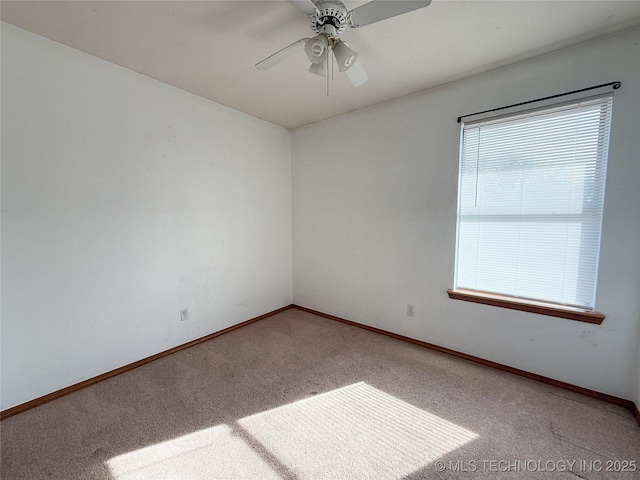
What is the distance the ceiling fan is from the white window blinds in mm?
1366

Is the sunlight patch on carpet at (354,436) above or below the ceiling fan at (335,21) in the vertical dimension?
below

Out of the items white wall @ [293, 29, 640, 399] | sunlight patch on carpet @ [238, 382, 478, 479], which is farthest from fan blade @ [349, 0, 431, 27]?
sunlight patch on carpet @ [238, 382, 478, 479]

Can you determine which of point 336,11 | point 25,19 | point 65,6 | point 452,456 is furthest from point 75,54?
point 452,456

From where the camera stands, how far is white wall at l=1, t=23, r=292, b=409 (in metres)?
1.74

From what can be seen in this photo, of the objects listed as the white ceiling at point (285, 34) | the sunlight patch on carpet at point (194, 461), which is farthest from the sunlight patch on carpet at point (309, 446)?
the white ceiling at point (285, 34)

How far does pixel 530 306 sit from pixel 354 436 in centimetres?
165

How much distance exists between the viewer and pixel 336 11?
1.41 meters

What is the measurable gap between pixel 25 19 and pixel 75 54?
0.29 metres

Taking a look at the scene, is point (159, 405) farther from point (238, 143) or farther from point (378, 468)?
point (238, 143)

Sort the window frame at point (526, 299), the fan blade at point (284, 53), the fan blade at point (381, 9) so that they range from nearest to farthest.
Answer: the fan blade at point (381, 9)
the fan blade at point (284, 53)
the window frame at point (526, 299)

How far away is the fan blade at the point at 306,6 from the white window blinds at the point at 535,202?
1630mm

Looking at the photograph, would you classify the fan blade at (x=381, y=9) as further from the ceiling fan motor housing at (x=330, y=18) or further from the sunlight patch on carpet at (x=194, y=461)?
the sunlight patch on carpet at (x=194, y=461)

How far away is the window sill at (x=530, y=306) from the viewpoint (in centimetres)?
184

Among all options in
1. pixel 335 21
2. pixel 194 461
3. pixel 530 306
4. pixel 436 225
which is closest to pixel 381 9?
pixel 335 21
